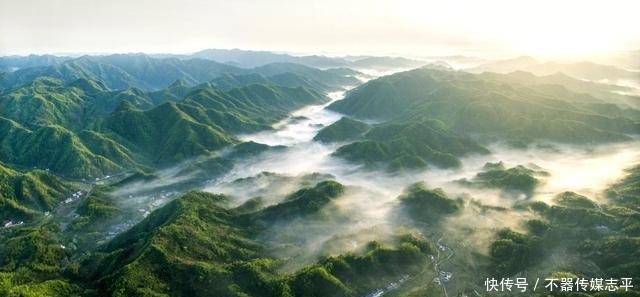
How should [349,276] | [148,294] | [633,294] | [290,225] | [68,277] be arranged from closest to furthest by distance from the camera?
1. [633,294]
2. [148,294]
3. [349,276]
4. [68,277]
5. [290,225]

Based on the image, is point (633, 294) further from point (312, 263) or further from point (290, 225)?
point (290, 225)

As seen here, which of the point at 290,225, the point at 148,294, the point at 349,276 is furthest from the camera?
the point at 290,225

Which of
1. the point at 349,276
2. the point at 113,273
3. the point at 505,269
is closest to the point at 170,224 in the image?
the point at 113,273

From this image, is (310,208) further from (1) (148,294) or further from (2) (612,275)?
(2) (612,275)

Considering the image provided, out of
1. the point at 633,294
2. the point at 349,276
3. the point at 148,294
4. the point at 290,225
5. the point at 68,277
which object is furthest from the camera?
the point at 290,225

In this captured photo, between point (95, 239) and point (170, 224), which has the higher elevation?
point (170, 224)

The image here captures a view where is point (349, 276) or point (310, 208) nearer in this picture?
point (349, 276)

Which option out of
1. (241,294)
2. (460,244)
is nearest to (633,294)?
(460,244)

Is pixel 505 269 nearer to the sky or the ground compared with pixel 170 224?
nearer to the ground

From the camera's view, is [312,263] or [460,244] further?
[460,244]
